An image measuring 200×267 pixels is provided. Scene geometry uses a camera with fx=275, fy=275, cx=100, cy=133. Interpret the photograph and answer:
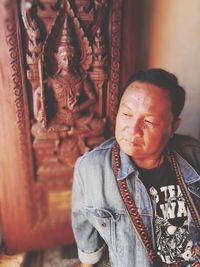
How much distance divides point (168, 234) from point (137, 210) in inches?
6.3

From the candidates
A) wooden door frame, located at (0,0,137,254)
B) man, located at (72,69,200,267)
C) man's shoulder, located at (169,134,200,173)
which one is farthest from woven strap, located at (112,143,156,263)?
wooden door frame, located at (0,0,137,254)

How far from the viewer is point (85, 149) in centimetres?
127

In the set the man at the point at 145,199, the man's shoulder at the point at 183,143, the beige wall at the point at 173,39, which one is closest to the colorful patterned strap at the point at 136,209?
the man at the point at 145,199

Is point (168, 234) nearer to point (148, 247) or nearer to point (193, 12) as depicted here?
point (148, 247)

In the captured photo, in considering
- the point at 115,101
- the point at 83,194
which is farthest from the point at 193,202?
the point at 115,101

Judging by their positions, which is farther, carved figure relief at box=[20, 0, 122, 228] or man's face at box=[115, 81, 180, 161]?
carved figure relief at box=[20, 0, 122, 228]

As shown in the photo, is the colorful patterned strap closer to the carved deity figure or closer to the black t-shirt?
the black t-shirt

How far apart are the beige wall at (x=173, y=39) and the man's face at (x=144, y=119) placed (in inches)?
18.0

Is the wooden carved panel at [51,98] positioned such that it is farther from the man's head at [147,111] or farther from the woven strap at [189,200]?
the woven strap at [189,200]

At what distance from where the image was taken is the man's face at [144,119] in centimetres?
85

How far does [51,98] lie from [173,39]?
620mm

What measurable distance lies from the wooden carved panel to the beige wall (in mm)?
219

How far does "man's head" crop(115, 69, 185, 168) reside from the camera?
33.4 inches

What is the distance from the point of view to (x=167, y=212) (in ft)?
3.28
